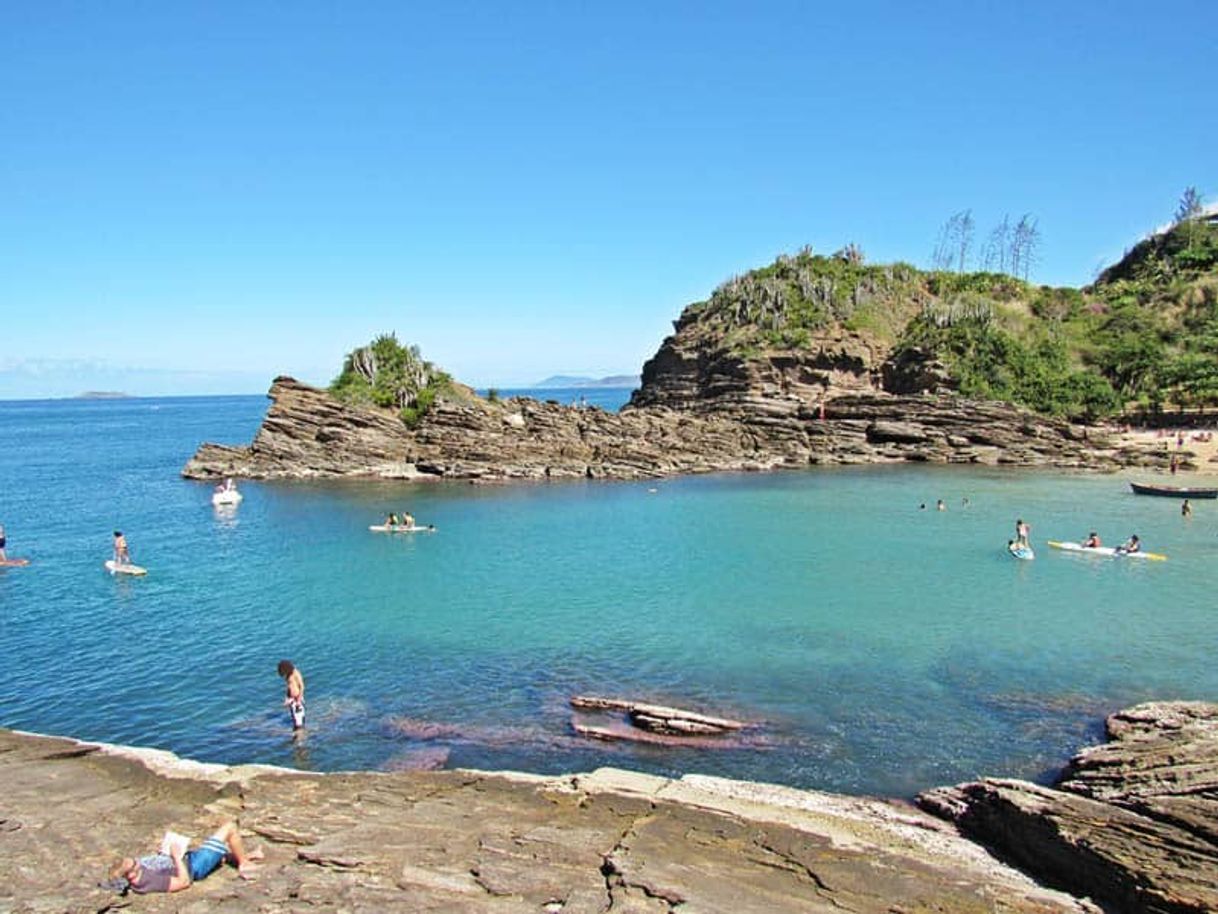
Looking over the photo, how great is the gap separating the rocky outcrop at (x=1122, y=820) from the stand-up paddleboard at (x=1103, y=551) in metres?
24.3

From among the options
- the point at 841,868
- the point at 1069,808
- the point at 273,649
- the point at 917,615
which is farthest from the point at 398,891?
the point at 917,615

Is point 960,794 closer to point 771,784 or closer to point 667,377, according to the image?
point 771,784

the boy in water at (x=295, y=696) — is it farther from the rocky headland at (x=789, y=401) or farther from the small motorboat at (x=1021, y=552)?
the rocky headland at (x=789, y=401)

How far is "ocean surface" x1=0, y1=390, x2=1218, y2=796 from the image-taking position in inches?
744

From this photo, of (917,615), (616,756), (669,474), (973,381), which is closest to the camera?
(616,756)

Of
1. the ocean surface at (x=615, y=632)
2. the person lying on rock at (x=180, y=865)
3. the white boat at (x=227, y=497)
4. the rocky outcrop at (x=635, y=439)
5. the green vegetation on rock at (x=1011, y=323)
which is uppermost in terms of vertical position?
the green vegetation on rock at (x=1011, y=323)

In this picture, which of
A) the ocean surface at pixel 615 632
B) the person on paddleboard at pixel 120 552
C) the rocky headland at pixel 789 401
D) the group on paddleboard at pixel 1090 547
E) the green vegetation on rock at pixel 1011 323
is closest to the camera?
the ocean surface at pixel 615 632

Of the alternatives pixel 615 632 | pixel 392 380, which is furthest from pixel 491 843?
pixel 392 380

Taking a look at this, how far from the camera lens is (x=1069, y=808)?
493 inches

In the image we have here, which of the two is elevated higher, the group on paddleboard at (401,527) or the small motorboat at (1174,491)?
the small motorboat at (1174,491)

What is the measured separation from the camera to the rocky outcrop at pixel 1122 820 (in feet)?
34.6

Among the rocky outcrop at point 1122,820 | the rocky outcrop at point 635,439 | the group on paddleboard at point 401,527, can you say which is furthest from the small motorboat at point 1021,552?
the rocky outcrop at point 635,439

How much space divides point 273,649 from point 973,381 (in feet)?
254

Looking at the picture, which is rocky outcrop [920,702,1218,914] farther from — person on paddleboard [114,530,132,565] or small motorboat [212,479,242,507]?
small motorboat [212,479,242,507]
